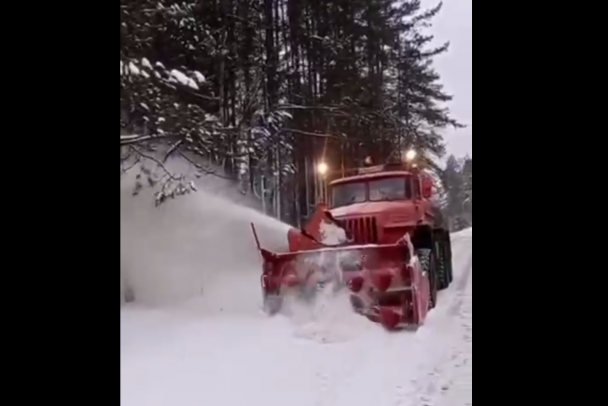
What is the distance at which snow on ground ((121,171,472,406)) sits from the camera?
2.15 meters

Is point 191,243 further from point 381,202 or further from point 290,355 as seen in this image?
point 381,202

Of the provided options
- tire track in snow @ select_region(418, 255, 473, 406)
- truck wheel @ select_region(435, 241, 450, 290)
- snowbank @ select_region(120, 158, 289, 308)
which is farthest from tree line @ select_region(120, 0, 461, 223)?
tire track in snow @ select_region(418, 255, 473, 406)

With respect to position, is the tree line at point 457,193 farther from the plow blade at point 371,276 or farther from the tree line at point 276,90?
the plow blade at point 371,276

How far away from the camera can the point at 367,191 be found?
2.24m

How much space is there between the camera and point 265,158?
2225mm

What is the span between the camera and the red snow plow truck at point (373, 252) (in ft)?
7.29

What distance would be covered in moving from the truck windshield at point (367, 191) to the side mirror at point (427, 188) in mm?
48

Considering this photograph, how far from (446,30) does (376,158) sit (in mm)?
469

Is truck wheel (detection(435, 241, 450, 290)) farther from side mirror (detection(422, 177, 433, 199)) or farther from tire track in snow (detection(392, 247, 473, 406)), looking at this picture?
side mirror (detection(422, 177, 433, 199))

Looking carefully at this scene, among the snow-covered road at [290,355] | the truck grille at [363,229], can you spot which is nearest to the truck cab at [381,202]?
the truck grille at [363,229]
